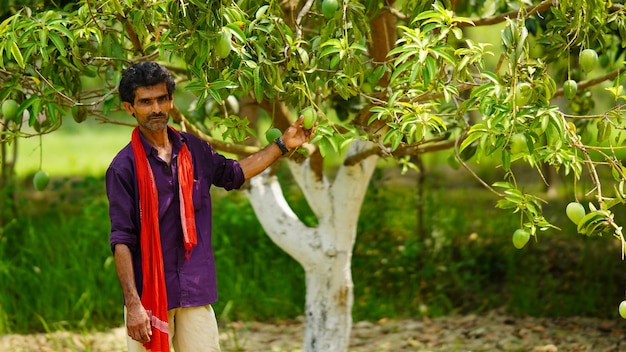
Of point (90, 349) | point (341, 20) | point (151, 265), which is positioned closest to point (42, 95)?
point (151, 265)

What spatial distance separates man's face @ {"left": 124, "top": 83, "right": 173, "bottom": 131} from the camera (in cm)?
256

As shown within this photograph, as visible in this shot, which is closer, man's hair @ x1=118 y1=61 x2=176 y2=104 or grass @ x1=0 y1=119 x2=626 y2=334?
man's hair @ x1=118 y1=61 x2=176 y2=104

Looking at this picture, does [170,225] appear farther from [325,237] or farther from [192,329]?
[325,237]

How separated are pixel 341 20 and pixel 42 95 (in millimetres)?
866

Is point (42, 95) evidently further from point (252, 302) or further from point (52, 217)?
point (52, 217)

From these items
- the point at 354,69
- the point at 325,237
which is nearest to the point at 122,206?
the point at 354,69

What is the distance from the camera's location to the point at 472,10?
387 centimetres

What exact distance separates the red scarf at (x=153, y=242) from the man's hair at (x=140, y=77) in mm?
148

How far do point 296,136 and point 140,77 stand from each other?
480 millimetres

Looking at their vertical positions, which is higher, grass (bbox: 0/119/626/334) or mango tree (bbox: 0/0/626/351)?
mango tree (bbox: 0/0/626/351)

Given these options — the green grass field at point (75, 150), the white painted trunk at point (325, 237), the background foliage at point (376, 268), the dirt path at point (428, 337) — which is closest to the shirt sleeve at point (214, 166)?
the white painted trunk at point (325, 237)

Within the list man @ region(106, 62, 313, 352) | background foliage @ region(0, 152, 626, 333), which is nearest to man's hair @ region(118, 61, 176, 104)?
man @ region(106, 62, 313, 352)

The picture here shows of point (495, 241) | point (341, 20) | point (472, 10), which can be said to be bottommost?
point (495, 241)

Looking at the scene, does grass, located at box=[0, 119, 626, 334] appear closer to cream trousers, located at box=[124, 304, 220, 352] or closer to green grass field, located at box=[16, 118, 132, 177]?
cream trousers, located at box=[124, 304, 220, 352]
